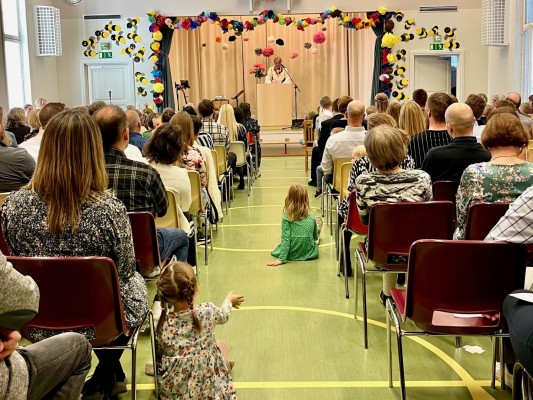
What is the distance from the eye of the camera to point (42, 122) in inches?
206

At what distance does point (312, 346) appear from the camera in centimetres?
385

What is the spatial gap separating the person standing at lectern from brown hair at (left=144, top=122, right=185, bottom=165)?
1283 centimetres

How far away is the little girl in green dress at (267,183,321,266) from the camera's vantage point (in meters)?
5.60

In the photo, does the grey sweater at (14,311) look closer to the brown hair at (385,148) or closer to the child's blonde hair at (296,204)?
the brown hair at (385,148)

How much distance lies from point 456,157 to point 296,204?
1.65m

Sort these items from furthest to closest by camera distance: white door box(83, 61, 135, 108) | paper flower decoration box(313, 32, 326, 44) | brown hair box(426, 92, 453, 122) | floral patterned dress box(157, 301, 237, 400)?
paper flower decoration box(313, 32, 326, 44) → white door box(83, 61, 135, 108) → brown hair box(426, 92, 453, 122) → floral patterned dress box(157, 301, 237, 400)

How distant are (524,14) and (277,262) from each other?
402 inches

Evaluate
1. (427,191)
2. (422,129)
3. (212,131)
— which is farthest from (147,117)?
(427,191)

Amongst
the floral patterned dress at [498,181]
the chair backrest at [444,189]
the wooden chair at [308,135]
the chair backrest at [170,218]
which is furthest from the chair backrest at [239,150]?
the floral patterned dress at [498,181]

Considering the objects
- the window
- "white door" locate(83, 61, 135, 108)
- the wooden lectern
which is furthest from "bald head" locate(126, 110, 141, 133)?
"white door" locate(83, 61, 135, 108)

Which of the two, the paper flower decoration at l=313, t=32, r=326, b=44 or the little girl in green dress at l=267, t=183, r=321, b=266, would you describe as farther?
the paper flower decoration at l=313, t=32, r=326, b=44

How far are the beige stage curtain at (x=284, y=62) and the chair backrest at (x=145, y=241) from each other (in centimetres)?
1489

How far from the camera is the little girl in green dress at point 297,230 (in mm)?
5602

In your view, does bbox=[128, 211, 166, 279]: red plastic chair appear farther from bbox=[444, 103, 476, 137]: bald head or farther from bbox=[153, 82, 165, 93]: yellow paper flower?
bbox=[153, 82, 165, 93]: yellow paper flower
